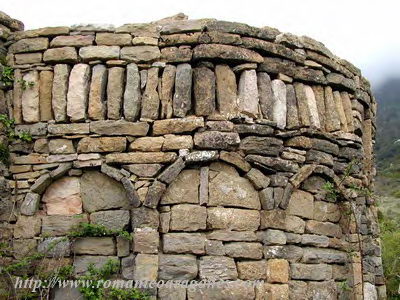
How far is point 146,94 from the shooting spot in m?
7.01

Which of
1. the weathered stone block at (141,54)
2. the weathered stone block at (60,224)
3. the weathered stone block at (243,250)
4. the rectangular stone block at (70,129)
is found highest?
the weathered stone block at (141,54)

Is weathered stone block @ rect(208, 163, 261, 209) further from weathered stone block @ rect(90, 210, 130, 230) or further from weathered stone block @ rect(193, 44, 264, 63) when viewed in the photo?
weathered stone block @ rect(193, 44, 264, 63)

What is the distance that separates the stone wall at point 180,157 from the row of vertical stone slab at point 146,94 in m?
0.01

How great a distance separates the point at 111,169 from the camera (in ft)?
22.2

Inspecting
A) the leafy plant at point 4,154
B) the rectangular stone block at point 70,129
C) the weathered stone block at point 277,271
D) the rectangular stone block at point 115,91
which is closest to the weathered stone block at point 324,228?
the weathered stone block at point 277,271

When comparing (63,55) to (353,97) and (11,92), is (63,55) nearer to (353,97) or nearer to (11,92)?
(11,92)

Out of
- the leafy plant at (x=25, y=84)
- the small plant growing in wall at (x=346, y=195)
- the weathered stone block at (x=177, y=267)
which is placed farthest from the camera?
the small plant growing in wall at (x=346, y=195)

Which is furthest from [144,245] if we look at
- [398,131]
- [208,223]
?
[398,131]

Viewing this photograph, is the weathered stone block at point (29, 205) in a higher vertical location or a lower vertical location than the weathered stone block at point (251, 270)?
higher

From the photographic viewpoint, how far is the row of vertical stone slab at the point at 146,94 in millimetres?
6961

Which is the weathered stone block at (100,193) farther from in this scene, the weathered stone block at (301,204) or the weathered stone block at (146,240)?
the weathered stone block at (301,204)

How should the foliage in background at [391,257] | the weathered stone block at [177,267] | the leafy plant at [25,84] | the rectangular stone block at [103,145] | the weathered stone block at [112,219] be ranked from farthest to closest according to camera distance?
the foliage in background at [391,257] < the leafy plant at [25,84] < the rectangular stone block at [103,145] < the weathered stone block at [112,219] < the weathered stone block at [177,267]

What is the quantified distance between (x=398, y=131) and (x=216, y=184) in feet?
86.4

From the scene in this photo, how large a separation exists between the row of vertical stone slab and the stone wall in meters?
0.01
